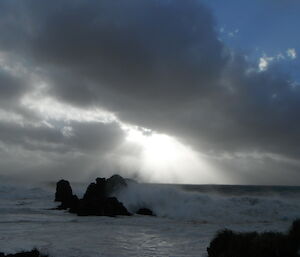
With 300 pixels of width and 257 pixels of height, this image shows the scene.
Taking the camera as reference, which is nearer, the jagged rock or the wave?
the wave

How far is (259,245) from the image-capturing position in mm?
12023

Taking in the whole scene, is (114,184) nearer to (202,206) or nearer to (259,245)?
(202,206)

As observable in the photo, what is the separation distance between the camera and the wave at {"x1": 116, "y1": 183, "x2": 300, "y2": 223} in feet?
141

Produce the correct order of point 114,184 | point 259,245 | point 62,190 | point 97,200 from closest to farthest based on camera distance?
point 259,245 → point 97,200 → point 114,184 → point 62,190

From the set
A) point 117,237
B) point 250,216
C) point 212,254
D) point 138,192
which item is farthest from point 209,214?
point 212,254

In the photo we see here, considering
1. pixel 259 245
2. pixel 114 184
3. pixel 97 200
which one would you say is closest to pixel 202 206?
pixel 97 200

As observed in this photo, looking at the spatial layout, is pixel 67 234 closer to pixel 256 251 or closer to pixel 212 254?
pixel 212 254

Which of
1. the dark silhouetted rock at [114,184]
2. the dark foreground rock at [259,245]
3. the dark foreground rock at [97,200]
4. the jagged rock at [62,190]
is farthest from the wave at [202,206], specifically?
the dark foreground rock at [259,245]

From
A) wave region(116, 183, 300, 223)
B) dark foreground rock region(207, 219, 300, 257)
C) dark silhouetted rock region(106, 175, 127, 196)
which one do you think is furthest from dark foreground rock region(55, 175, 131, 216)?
dark foreground rock region(207, 219, 300, 257)

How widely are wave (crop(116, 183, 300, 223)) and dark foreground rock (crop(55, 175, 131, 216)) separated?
2.80m

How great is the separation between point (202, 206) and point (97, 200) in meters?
13.0

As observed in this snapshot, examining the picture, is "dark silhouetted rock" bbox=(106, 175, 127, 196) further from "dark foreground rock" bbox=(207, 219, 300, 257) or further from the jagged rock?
"dark foreground rock" bbox=(207, 219, 300, 257)

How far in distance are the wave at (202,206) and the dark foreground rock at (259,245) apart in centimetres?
2728

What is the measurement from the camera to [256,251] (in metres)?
11.9
